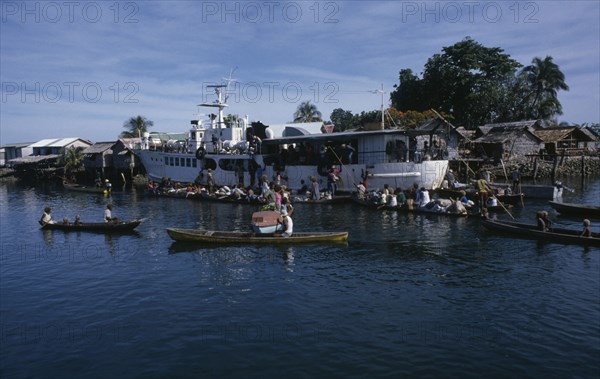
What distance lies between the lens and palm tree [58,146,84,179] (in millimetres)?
77938

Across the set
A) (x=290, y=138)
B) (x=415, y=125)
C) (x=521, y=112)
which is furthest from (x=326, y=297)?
(x=521, y=112)

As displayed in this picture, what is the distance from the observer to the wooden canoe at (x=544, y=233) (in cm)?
2341

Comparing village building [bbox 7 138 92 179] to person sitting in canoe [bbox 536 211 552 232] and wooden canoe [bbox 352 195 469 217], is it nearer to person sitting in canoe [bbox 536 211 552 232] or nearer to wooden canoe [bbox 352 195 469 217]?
wooden canoe [bbox 352 195 469 217]

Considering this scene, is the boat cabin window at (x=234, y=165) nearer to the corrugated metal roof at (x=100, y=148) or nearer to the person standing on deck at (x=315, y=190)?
the person standing on deck at (x=315, y=190)

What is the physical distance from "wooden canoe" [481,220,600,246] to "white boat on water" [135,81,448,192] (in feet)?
45.5

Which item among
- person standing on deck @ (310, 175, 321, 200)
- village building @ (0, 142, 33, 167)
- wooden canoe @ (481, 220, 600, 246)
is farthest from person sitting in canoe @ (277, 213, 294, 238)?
village building @ (0, 142, 33, 167)

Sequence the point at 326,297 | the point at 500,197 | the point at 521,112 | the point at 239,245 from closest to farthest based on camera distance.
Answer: the point at 326,297 → the point at 239,245 → the point at 500,197 → the point at 521,112

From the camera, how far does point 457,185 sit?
41781mm

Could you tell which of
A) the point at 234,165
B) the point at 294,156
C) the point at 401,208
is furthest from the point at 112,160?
the point at 401,208

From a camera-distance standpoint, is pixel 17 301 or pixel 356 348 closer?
pixel 356 348

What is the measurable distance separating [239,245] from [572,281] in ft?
51.5

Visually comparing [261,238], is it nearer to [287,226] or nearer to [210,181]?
[287,226]

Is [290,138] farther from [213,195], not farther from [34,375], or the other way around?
[34,375]

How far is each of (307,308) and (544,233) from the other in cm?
1504
